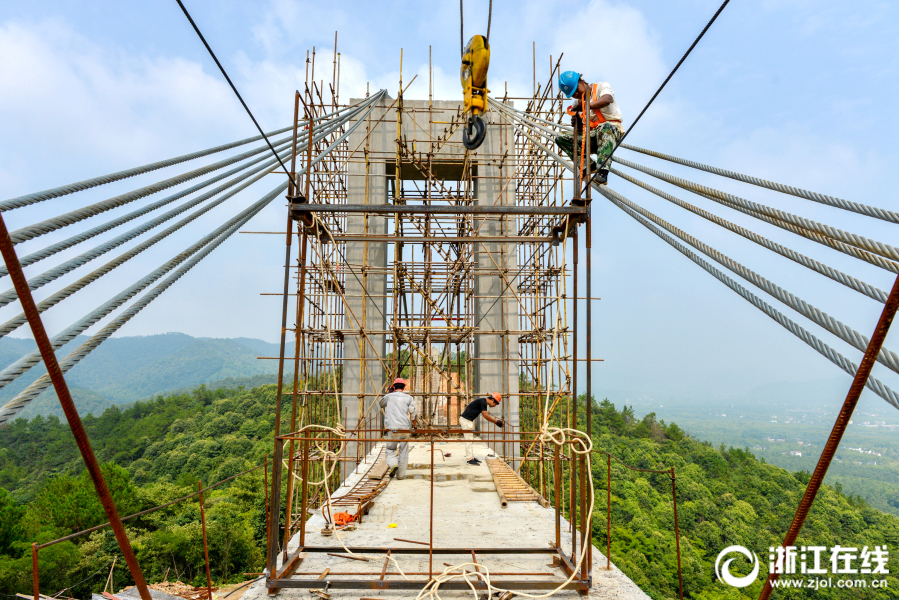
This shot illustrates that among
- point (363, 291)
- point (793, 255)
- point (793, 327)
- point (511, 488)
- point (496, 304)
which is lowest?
point (511, 488)

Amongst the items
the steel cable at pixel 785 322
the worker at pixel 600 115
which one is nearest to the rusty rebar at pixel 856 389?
the steel cable at pixel 785 322

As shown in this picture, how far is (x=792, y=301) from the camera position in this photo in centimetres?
254

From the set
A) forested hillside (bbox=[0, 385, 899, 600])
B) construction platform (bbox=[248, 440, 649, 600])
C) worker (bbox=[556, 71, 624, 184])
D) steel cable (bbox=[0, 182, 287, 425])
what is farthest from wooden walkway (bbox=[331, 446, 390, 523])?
forested hillside (bbox=[0, 385, 899, 600])

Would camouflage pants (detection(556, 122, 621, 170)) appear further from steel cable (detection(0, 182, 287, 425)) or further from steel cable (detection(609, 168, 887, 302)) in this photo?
steel cable (detection(0, 182, 287, 425))

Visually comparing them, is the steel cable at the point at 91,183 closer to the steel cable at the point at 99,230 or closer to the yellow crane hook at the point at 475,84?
the steel cable at the point at 99,230

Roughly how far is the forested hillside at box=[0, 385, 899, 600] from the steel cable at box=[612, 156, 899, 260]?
19158 millimetres

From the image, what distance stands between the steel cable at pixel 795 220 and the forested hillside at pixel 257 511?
19.2 metres

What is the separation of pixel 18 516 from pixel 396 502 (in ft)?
95.2

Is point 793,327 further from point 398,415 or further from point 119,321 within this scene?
point 398,415

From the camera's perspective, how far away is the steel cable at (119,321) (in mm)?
1981

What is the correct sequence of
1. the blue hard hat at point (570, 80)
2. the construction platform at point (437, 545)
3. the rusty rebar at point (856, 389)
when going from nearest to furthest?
1. the rusty rebar at point (856, 389)
2. the construction platform at point (437, 545)
3. the blue hard hat at point (570, 80)

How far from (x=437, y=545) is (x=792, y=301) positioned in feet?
12.0

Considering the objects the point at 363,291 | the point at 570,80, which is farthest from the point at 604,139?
the point at 363,291

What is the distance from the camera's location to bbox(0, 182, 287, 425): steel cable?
1981mm
